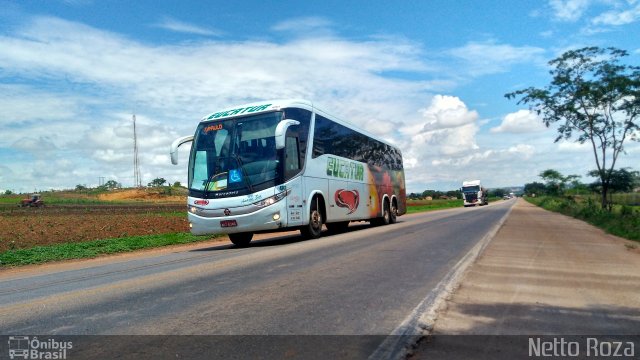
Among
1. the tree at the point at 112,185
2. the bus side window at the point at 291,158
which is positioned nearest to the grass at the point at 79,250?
the bus side window at the point at 291,158

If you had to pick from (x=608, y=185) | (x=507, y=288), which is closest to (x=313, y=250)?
(x=507, y=288)

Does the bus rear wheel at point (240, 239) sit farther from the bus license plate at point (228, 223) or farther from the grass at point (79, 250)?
the grass at point (79, 250)

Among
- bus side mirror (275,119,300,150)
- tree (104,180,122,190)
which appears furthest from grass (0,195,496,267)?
tree (104,180,122,190)

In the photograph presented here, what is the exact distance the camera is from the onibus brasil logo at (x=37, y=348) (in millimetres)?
4277

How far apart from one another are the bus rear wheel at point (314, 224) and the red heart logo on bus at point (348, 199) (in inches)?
59.7

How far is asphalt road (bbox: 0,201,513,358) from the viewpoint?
5.09 metres

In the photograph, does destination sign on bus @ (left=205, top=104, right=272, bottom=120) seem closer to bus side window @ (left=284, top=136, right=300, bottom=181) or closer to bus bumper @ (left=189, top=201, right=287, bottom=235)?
bus side window @ (left=284, top=136, right=300, bottom=181)

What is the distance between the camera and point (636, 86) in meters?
25.7

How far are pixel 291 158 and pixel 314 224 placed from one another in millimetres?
2698

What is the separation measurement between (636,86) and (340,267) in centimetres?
2368

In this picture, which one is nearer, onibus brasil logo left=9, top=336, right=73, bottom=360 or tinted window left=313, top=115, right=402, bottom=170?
onibus brasil logo left=9, top=336, right=73, bottom=360

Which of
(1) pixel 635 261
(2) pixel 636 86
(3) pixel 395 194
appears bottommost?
(1) pixel 635 261

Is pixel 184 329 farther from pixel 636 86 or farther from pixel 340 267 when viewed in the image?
pixel 636 86

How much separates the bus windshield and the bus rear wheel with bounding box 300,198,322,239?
8.67 ft
